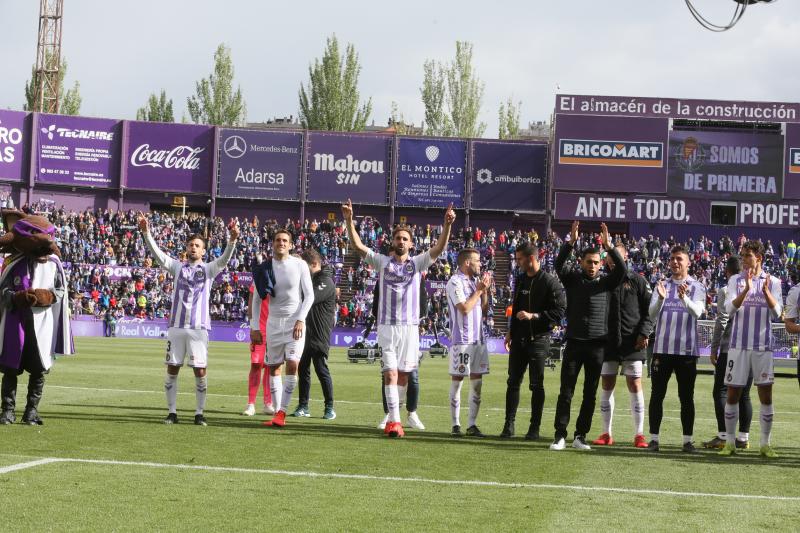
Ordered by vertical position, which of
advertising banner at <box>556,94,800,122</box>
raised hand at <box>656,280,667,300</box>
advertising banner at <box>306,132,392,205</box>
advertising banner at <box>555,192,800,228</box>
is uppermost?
advertising banner at <box>556,94,800,122</box>

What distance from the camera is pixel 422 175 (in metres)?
58.7

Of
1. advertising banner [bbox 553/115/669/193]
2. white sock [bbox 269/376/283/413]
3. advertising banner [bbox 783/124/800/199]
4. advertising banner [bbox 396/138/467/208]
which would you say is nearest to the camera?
white sock [bbox 269/376/283/413]

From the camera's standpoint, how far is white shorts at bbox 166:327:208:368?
12.5 meters

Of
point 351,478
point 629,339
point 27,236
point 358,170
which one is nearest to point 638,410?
point 629,339

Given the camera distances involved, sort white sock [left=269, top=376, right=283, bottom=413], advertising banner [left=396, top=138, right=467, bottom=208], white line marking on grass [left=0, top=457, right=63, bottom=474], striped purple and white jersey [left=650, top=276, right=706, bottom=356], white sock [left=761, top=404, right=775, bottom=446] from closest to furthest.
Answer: white line marking on grass [left=0, top=457, right=63, bottom=474], white sock [left=761, top=404, right=775, bottom=446], striped purple and white jersey [left=650, top=276, right=706, bottom=356], white sock [left=269, top=376, right=283, bottom=413], advertising banner [left=396, top=138, right=467, bottom=208]

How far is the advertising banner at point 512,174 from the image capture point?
58250 millimetres

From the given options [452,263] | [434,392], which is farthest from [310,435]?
[452,263]

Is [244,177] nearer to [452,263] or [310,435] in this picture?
[452,263]

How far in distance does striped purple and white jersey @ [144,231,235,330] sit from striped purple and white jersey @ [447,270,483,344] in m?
2.70

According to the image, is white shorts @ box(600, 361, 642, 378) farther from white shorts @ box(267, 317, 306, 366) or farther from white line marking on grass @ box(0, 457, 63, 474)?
white line marking on grass @ box(0, 457, 63, 474)

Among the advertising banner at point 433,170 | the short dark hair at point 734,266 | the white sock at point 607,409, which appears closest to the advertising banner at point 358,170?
the advertising banner at point 433,170

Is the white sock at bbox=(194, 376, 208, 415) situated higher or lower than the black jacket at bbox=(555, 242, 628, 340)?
lower

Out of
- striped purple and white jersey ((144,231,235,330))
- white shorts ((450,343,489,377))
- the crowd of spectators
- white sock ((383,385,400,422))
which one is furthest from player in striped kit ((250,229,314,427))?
the crowd of spectators

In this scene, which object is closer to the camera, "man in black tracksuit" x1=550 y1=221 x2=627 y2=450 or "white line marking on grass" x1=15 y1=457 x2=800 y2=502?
"white line marking on grass" x1=15 y1=457 x2=800 y2=502
